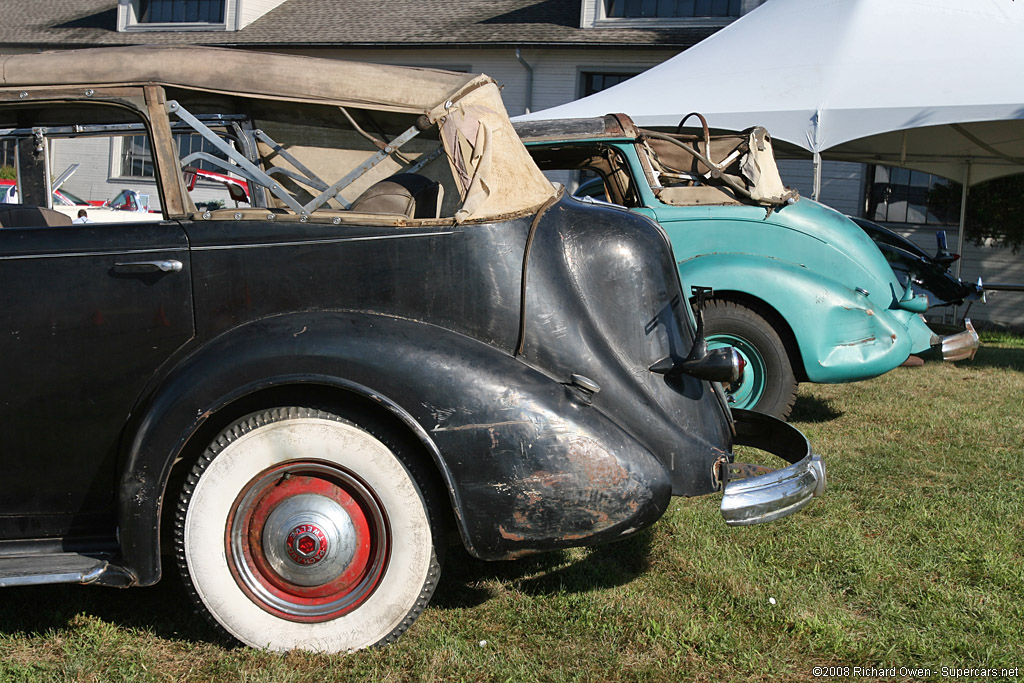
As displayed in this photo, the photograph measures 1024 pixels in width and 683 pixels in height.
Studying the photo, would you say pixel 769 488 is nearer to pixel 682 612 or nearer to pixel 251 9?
pixel 682 612

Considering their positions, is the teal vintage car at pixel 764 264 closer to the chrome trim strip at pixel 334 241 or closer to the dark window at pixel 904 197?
the chrome trim strip at pixel 334 241

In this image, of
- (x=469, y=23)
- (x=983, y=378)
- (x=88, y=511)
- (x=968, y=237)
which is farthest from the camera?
(x=469, y=23)

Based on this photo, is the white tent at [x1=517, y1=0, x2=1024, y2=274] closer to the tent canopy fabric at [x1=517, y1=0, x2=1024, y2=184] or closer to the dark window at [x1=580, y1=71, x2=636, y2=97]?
the tent canopy fabric at [x1=517, y1=0, x2=1024, y2=184]

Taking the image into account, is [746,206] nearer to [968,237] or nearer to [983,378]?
[983,378]

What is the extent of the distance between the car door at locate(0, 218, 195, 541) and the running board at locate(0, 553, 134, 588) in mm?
207

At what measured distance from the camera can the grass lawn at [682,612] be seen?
2.84 meters

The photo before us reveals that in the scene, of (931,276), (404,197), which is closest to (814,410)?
(931,276)

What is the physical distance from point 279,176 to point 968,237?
517 inches

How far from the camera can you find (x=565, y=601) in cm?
331

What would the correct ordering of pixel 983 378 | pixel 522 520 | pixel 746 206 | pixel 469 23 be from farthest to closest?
pixel 469 23, pixel 983 378, pixel 746 206, pixel 522 520

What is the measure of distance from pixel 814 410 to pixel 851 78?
13.6ft

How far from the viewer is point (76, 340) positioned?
9.27 feet

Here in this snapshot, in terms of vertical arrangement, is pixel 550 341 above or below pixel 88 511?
above

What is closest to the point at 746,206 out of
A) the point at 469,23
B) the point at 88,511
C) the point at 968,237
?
the point at 88,511
